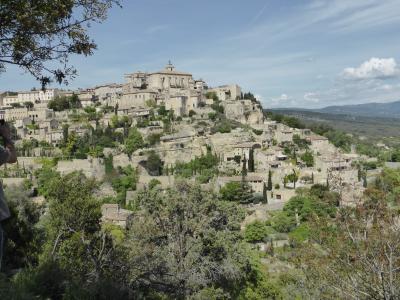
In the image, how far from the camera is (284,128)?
208 ft

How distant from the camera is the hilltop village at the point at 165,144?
42219 mm

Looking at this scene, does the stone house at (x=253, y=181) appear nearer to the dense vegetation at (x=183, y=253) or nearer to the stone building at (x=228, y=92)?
the dense vegetation at (x=183, y=253)

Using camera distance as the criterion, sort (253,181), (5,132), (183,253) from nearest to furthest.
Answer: (5,132), (183,253), (253,181)

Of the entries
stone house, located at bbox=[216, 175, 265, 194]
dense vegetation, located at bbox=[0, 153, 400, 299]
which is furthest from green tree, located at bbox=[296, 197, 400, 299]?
stone house, located at bbox=[216, 175, 265, 194]

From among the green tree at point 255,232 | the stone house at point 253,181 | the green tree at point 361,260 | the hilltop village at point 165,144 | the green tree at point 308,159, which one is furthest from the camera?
the green tree at point 308,159

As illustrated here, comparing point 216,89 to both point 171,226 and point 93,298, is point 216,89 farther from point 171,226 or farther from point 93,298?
point 93,298

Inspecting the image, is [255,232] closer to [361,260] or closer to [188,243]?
[188,243]

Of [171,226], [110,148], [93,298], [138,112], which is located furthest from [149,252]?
[138,112]

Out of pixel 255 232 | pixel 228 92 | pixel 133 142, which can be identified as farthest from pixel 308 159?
pixel 228 92

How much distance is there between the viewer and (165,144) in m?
51.7

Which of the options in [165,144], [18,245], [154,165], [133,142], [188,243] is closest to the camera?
[188,243]

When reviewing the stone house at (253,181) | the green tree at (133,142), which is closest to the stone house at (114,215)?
the stone house at (253,181)

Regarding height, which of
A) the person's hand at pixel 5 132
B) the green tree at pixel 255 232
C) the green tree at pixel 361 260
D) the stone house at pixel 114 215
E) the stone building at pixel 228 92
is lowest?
the green tree at pixel 255 232

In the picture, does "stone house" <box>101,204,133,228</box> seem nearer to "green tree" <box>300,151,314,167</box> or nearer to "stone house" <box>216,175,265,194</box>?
"stone house" <box>216,175,265,194</box>
